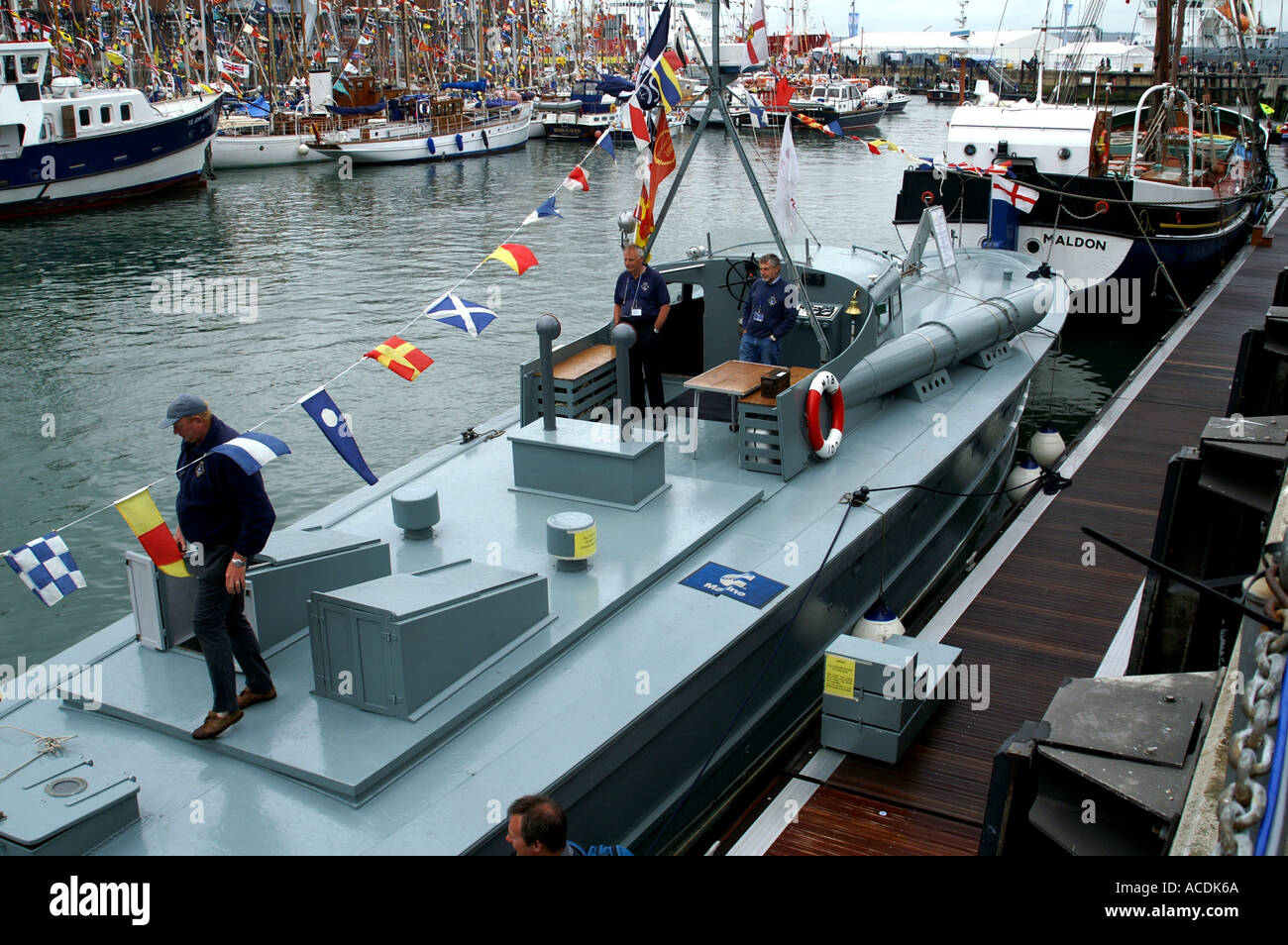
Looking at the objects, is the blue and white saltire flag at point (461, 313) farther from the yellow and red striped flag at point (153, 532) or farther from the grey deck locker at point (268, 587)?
the yellow and red striped flag at point (153, 532)

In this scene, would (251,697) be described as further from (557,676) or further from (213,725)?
(557,676)

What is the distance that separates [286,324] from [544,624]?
56.0ft

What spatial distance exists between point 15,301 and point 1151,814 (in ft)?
80.9

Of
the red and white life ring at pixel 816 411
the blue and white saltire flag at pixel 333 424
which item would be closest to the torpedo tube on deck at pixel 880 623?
the red and white life ring at pixel 816 411

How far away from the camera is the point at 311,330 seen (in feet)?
69.1

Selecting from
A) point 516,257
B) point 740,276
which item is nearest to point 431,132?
point 740,276

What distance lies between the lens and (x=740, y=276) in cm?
1038

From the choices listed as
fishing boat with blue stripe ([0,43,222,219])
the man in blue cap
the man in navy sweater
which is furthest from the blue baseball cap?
fishing boat with blue stripe ([0,43,222,219])

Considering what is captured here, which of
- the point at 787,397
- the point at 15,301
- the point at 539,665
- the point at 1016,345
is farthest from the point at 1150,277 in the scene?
the point at 15,301

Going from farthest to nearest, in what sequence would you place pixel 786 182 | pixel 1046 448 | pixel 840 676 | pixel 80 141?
pixel 80 141, pixel 1046 448, pixel 786 182, pixel 840 676

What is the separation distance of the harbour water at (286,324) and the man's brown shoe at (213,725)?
3875mm

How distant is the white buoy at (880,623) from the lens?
783 cm
